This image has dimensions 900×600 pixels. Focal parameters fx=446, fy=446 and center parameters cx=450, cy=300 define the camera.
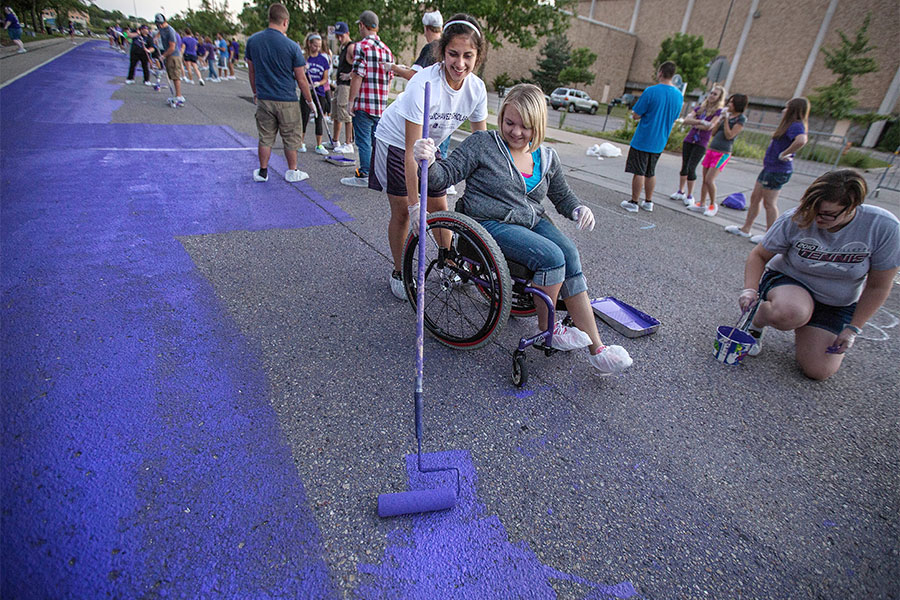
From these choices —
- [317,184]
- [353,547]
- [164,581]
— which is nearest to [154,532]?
[164,581]

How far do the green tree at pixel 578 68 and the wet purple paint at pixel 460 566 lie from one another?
1666 inches

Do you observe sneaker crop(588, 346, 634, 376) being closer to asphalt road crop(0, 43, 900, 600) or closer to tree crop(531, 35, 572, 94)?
asphalt road crop(0, 43, 900, 600)

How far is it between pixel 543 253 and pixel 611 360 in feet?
2.44

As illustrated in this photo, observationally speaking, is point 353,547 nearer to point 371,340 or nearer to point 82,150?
point 371,340

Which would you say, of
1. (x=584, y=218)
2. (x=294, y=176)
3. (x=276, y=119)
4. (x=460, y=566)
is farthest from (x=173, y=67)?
(x=460, y=566)

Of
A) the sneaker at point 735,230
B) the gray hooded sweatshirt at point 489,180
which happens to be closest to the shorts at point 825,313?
the gray hooded sweatshirt at point 489,180

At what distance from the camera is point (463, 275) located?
100 inches

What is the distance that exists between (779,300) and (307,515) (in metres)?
3.03

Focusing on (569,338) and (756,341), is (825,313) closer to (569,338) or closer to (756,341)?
(756,341)

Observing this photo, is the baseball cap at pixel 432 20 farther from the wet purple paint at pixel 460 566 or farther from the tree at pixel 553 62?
the tree at pixel 553 62

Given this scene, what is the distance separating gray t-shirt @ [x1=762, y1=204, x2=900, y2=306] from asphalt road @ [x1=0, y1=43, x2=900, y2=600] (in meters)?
0.57

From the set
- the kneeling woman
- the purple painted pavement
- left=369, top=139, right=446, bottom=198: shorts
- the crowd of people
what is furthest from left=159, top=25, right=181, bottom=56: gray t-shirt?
the kneeling woman

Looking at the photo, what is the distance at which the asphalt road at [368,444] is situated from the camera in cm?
156

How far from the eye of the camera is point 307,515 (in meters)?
1.69
